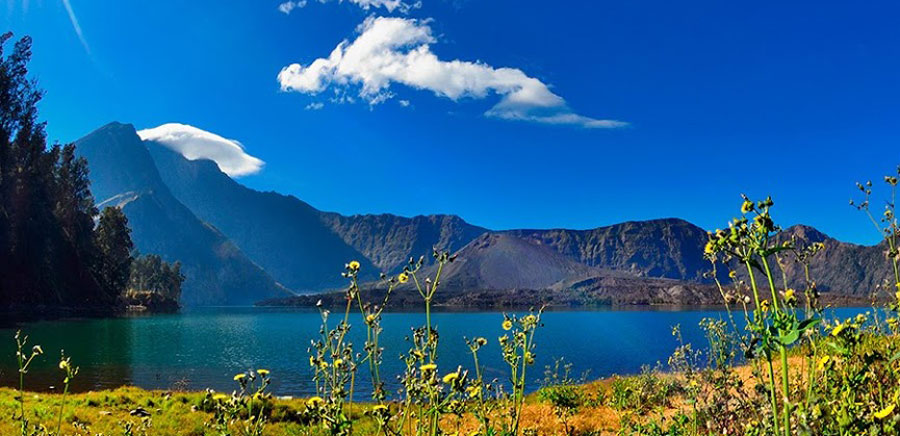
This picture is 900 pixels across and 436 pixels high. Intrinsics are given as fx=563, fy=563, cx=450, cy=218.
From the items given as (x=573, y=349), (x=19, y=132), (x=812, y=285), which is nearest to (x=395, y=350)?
(x=573, y=349)

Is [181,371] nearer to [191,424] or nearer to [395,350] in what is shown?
[395,350]

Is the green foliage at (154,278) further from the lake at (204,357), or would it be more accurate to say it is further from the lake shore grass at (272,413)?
the lake shore grass at (272,413)

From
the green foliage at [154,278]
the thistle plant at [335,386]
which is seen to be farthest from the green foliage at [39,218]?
the thistle plant at [335,386]

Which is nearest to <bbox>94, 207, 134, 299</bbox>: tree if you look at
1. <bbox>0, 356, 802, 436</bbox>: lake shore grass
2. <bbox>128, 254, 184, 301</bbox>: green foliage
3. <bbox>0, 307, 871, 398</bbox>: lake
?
<bbox>128, 254, 184, 301</bbox>: green foliage

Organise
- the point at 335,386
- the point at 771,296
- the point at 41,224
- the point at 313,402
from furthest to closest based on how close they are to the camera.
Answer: the point at 41,224 → the point at 335,386 → the point at 313,402 → the point at 771,296

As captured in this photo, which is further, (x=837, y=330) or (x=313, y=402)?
(x=313, y=402)

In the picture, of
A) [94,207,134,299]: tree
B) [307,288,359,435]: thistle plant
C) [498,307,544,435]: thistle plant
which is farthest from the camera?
[94,207,134,299]: tree

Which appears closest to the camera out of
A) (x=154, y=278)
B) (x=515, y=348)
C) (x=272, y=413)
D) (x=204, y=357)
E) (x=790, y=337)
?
(x=790, y=337)

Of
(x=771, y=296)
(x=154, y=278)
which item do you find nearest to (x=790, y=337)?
(x=771, y=296)

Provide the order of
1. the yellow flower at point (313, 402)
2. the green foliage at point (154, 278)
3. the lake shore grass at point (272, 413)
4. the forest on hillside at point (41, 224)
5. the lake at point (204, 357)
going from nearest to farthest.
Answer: the yellow flower at point (313, 402), the lake shore grass at point (272, 413), the lake at point (204, 357), the forest on hillside at point (41, 224), the green foliage at point (154, 278)

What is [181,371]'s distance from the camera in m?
54.0

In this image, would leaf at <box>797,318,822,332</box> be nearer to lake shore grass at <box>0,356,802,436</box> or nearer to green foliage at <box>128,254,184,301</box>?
lake shore grass at <box>0,356,802,436</box>

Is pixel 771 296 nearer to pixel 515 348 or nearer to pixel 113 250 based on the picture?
pixel 515 348

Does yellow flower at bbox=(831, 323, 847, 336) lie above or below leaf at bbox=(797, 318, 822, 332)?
below
